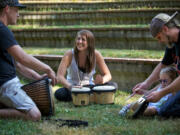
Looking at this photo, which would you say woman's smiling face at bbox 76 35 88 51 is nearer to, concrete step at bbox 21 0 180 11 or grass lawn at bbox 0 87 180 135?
grass lawn at bbox 0 87 180 135

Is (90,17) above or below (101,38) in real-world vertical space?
above

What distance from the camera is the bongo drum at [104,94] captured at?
4.14 m

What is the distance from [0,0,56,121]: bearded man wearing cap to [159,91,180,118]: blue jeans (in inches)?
45.5

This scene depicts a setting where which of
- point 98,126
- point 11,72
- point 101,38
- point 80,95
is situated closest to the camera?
point 98,126

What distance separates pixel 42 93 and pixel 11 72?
389 millimetres

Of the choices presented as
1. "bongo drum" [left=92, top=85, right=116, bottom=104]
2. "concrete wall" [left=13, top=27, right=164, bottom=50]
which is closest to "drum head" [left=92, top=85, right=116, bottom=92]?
"bongo drum" [left=92, top=85, right=116, bottom=104]

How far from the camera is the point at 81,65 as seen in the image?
183 inches

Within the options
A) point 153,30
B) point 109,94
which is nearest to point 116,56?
point 109,94

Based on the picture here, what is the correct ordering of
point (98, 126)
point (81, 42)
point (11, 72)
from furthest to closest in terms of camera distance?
point (81, 42)
point (11, 72)
point (98, 126)

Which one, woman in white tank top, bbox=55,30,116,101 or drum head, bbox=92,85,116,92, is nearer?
drum head, bbox=92,85,116,92

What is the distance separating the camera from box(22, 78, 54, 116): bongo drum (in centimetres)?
335

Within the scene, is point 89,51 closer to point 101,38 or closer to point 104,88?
point 104,88

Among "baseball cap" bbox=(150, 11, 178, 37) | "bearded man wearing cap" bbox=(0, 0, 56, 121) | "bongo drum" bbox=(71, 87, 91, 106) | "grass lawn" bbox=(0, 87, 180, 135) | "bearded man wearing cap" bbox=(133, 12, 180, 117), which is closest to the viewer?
"grass lawn" bbox=(0, 87, 180, 135)

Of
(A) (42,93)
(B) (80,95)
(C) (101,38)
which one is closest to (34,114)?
(A) (42,93)
